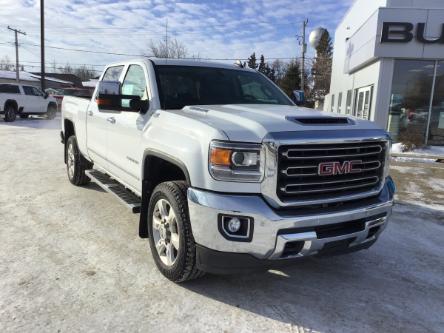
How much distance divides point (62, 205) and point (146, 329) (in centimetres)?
339

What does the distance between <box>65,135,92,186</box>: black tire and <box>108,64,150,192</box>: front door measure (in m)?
1.78

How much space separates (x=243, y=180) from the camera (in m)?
2.93

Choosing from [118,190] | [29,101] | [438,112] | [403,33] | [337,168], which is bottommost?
[118,190]

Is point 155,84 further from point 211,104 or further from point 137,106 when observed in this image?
point 211,104

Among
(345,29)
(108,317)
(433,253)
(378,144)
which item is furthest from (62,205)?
(345,29)

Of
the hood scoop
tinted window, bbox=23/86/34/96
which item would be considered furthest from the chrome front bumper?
tinted window, bbox=23/86/34/96

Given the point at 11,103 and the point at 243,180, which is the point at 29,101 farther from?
the point at 243,180

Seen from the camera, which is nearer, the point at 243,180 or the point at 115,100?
the point at 243,180

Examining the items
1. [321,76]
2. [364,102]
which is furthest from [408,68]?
[321,76]

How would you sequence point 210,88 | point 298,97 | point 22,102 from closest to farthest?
point 210,88, point 298,97, point 22,102

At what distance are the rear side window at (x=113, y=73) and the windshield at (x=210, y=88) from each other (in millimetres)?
1057

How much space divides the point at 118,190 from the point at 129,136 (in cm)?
94

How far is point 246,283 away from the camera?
3.65 metres

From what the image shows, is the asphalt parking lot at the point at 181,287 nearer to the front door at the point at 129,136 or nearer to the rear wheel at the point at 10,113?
the front door at the point at 129,136
